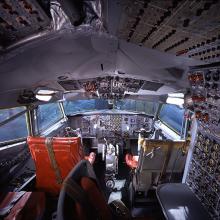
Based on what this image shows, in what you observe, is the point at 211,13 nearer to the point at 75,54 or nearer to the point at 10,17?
the point at 10,17

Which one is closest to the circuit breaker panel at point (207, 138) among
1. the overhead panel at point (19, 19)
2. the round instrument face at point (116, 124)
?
the overhead panel at point (19, 19)

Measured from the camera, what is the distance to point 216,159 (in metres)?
1.90

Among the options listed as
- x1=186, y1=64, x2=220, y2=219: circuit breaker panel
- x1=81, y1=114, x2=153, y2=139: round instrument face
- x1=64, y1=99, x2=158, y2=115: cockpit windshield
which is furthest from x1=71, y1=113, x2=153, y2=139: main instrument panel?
x1=186, y1=64, x2=220, y2=219: circuit breaker panel

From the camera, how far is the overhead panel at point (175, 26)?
0.80 meters

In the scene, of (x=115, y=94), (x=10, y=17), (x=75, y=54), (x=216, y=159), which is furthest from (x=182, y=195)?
(x=115, y=94)

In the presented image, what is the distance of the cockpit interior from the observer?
107cm

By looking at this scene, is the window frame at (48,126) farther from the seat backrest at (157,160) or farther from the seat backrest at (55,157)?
the seat backrest at (157,160)

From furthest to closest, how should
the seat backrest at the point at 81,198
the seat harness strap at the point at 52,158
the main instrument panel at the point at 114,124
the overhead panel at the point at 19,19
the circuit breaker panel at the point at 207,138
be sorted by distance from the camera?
the main instrument panel at the point at 114,124 < the seat harness strap at the point at 52,158 < the circuit breaker panel at the point at 207,138 < the seat backrest at the point at 81,198 < the overhead panel at the point at 19,19

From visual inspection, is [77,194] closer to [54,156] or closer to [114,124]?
[54,156]

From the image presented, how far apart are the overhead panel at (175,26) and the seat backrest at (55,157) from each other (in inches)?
65.1

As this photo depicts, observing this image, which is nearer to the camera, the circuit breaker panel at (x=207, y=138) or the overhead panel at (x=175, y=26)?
the overhead panel at (x=175, y=26)

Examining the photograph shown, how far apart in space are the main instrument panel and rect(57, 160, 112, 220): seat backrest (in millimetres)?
3544

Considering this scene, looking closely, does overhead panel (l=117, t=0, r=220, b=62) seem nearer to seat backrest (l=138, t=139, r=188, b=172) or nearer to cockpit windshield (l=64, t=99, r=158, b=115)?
seat backrest (l=138, t=139, r=188, b=172)

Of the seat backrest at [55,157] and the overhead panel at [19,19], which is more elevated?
the overhead panel at [19,19]
